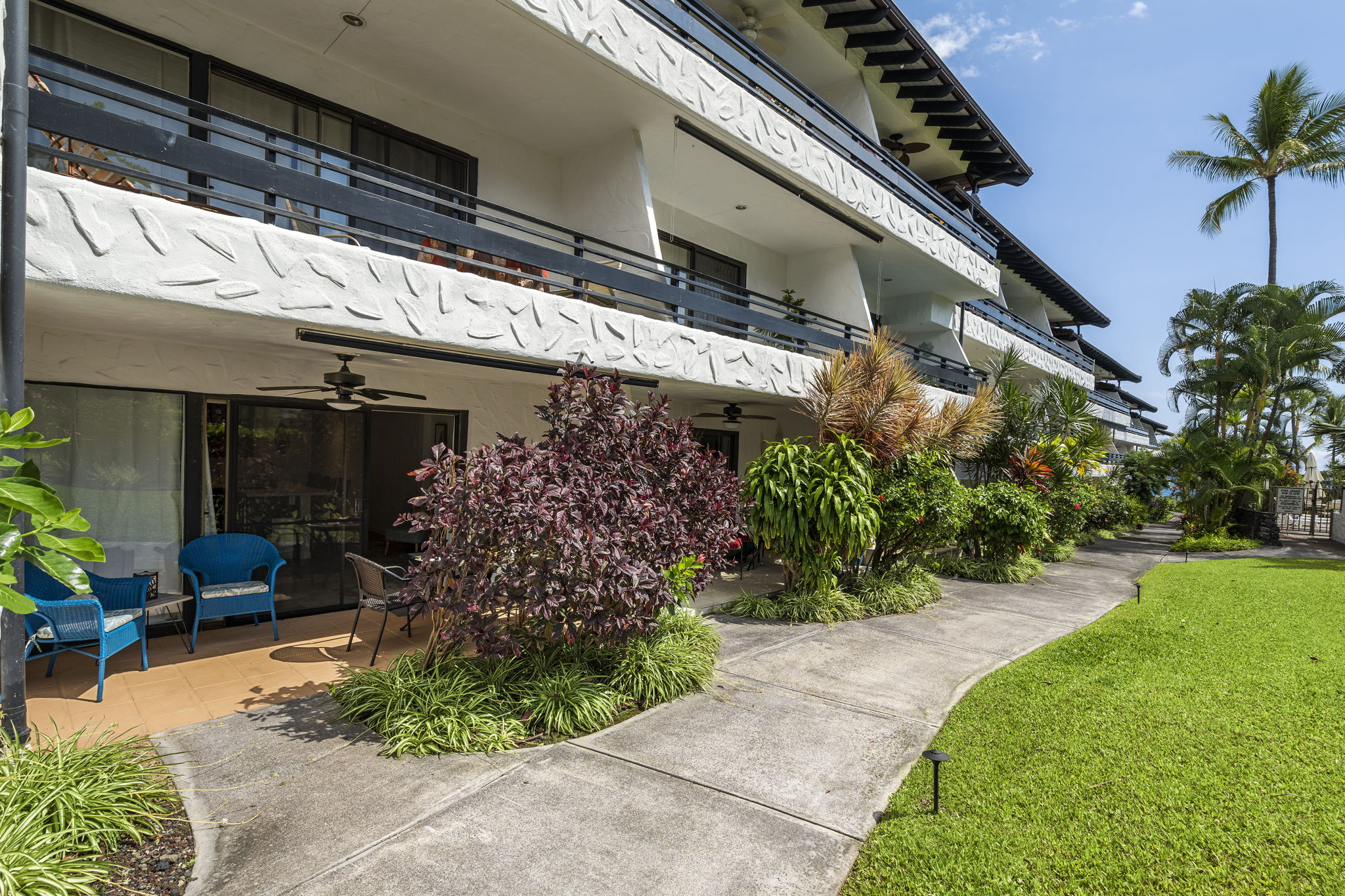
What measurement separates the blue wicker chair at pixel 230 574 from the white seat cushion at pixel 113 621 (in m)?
0.72

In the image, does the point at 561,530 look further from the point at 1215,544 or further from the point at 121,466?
the point at 1215,544

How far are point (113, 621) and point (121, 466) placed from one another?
2.03 m

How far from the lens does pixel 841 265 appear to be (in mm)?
14391

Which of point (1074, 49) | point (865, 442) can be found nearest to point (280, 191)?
point (865, 442)

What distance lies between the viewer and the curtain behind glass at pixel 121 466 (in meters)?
6.54

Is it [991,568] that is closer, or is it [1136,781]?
[1136,781]

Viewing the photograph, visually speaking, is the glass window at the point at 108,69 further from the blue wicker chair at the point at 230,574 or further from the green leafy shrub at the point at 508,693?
the green leafy shrub at the point at 508,693

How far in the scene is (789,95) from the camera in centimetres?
1092

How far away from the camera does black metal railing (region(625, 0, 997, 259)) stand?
8844 mm

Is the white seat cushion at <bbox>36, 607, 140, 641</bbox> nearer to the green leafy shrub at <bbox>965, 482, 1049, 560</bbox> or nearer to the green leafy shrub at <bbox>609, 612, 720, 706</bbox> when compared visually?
the green leafy shrub at <bbox>609, 612, 720, 706</bbox>

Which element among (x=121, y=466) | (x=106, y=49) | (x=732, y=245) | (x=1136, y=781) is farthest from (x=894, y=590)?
(x=106, y=49)

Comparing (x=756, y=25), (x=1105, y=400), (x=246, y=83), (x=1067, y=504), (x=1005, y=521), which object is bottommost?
(x=1005, y=521)

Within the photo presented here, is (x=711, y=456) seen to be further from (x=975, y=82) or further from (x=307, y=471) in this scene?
(x=975, y=82)

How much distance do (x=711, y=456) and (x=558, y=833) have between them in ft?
13.3
